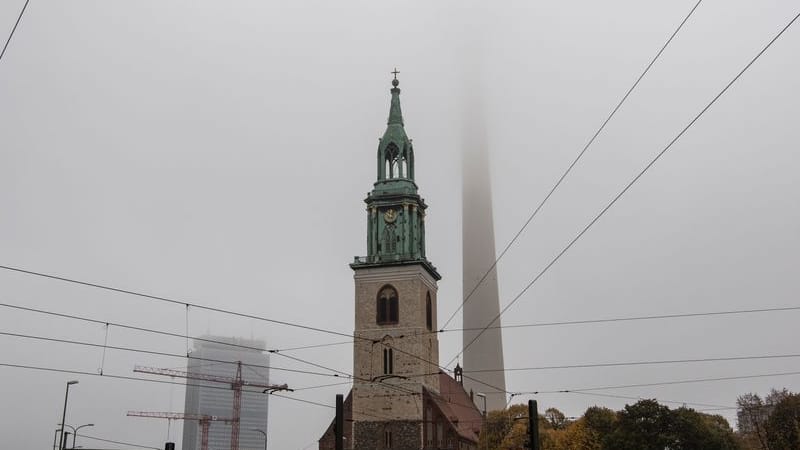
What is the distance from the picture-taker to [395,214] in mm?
74562

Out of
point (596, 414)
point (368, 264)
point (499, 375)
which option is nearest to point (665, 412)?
point (596, 414)

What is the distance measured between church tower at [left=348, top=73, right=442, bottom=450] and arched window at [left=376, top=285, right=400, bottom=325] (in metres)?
0.08

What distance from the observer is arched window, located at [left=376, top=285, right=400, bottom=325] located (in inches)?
2835

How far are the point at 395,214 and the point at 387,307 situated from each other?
7937 millimetres

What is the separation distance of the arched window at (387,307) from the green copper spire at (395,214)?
90.5 inches

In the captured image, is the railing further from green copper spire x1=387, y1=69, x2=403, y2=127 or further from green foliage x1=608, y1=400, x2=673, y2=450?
green foliage x1=608, y1=400, x2=673, y2=450

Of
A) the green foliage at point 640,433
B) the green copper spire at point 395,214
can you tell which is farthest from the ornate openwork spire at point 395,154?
the green foliage at point 640,433

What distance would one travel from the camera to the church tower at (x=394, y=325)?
70312 mm

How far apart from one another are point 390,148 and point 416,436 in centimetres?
2449

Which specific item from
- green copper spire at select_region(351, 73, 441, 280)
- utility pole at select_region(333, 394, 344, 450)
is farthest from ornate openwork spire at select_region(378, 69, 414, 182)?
utility pole at select_region(333, 394, 344, 450)

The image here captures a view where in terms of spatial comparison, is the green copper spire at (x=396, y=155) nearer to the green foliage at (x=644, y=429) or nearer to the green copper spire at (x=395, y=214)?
the green copper spire at (x=395, y=214)

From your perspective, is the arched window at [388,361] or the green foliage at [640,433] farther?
the green foliage at [640,433]

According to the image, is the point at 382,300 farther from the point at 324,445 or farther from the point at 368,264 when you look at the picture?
the point at 324,445

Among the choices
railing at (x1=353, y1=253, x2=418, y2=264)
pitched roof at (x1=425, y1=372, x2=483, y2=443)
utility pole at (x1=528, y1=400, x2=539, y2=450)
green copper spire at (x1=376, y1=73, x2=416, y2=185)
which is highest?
green copper spire at (x1=376, y1=73, x2=416, y2=185)
